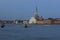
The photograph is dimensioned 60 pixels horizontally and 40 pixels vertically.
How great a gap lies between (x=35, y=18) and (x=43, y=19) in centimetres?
509

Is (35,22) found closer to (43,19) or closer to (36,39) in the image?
(43,19)

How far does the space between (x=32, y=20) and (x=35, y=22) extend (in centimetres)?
483

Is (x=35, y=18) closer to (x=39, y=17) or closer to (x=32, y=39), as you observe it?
(x=39, y=17)

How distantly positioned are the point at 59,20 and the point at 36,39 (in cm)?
8702

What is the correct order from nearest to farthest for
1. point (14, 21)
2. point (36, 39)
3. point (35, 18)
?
point (36, 39), point (35, 18), point (14, 21)

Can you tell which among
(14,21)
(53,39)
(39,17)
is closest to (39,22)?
(39,17)

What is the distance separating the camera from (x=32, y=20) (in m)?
116

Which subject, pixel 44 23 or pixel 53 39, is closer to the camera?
pixel 53 39

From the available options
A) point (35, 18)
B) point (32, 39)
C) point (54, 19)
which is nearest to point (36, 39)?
point (32, 39)

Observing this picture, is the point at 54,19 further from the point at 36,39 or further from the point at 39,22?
Answer: the point at 36,39

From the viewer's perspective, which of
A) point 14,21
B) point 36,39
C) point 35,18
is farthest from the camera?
point 14,21

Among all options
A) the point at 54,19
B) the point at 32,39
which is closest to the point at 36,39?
the point at 32,39

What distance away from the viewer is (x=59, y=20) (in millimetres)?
121250

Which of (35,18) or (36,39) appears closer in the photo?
(36,39)
